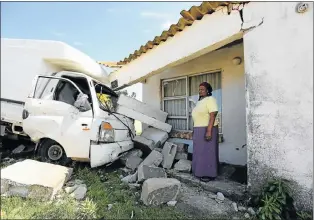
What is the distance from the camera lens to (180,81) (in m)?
7.01

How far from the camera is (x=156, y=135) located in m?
6.47

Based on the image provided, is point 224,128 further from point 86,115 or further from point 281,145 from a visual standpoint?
point 86,115

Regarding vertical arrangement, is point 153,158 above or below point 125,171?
above

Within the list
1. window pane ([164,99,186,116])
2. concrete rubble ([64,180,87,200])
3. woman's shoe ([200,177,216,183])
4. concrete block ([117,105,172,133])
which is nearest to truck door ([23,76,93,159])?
concrete rubble ([64,180,87,200])

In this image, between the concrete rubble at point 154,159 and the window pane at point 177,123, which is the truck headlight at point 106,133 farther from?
the window pane at point 177,123

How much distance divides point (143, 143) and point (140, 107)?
3.24ft

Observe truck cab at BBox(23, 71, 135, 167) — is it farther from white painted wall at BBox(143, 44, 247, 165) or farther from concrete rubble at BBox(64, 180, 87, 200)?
white painted wall at BBox(143, 44, 247, 165)

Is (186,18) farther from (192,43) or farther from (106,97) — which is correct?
(106,97)

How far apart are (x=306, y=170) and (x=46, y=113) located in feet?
15.2

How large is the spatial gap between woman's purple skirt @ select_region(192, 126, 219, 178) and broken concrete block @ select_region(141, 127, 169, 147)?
1.73 metres

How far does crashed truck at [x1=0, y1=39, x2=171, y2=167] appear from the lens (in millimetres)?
5031

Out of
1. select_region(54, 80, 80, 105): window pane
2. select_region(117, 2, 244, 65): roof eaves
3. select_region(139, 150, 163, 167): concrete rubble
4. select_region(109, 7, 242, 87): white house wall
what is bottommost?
select_region(139, 150, 163, 167): concrete rubble

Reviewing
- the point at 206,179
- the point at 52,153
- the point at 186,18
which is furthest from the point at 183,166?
the point at 186,18

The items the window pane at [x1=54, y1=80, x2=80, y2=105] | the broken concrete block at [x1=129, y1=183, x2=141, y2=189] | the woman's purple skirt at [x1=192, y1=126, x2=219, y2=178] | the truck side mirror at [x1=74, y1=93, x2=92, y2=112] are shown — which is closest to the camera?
the broken concrete block at [x1=129, y1=183, x2=141, y2=189]
